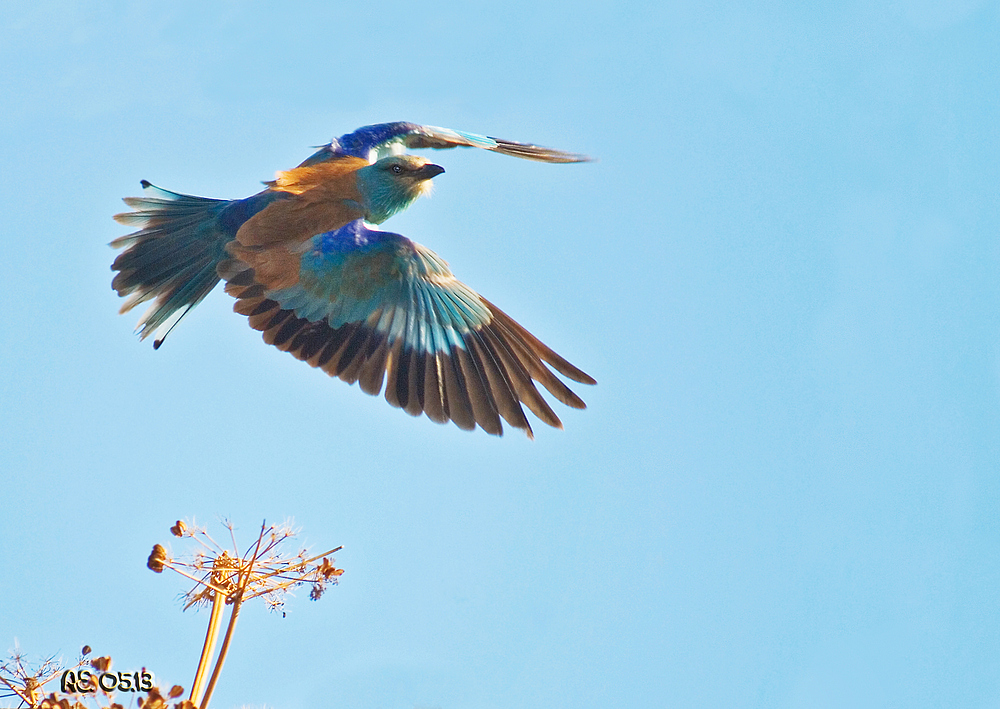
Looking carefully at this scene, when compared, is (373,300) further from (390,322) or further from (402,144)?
(402,144)

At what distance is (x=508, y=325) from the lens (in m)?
6.95

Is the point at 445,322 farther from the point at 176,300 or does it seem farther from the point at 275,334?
the point at 176,300

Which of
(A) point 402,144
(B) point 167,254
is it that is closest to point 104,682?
(B) point 167,254

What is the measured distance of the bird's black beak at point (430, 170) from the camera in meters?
6.93

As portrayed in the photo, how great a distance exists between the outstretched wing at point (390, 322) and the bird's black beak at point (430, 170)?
45 cm

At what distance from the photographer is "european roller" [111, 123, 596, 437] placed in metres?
6.71

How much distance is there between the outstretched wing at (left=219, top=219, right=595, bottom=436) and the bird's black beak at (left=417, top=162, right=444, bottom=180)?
17.5 inches

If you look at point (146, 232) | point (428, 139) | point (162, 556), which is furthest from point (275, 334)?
point (162, 556)

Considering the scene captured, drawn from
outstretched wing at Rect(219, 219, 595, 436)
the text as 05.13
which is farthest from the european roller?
the text as 05.13

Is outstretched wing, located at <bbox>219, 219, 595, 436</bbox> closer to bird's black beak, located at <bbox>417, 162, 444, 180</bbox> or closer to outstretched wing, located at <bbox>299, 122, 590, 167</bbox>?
bird's black beak, located at <bbox>417, 162, 444, 180</bbox>

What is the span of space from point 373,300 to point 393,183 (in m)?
0.79

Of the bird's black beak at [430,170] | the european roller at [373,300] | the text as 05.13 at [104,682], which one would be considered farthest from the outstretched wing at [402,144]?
the text as 05.13 at [104,682]

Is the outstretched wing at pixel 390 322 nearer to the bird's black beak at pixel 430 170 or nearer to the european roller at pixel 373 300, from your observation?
the european roller at pixel 373 300

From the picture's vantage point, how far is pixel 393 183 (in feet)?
22.9
